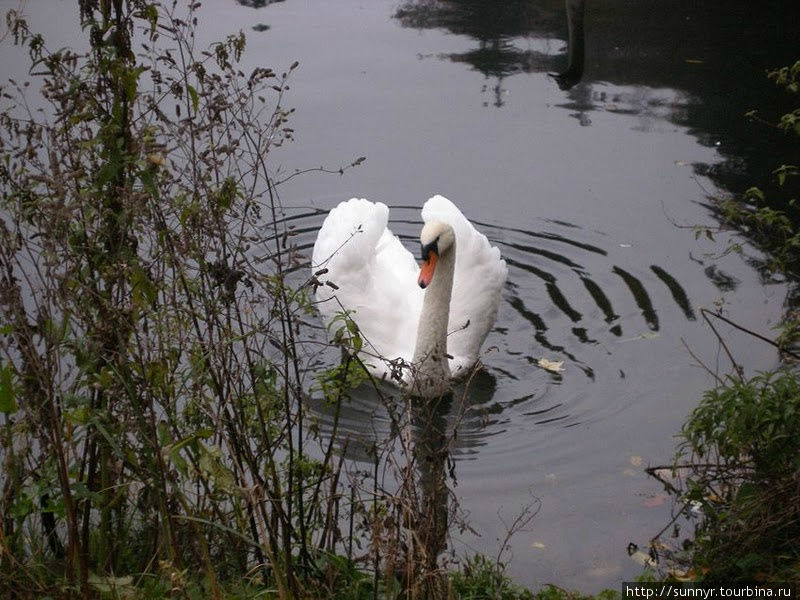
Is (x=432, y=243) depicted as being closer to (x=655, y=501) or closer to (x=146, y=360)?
(x=655, y=501)

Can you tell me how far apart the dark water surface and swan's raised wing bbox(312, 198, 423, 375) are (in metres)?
0.57

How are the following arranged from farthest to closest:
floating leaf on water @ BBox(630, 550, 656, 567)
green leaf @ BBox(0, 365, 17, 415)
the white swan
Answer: the white swan → floating leaf on water @ BBox(630, 550, 656, 567) → green leaf @ BBox(0, 365, 17, 415)

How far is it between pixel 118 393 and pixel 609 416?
146 inches

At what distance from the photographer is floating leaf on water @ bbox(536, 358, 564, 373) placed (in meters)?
7.21

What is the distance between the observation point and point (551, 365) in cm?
727

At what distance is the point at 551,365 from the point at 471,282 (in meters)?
0.77

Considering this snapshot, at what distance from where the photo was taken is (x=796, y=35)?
13031 mm

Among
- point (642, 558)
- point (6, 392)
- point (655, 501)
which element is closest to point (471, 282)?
point (655, 501)

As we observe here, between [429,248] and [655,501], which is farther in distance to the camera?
[429,248]

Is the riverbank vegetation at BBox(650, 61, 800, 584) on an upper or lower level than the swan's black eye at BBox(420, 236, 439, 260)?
lower

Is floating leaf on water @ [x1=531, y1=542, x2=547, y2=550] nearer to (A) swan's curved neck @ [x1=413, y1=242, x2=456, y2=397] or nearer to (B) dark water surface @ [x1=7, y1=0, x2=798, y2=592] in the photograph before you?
(B) dark water surface @ [x1=7, y1=0, x2=798, y2=592]

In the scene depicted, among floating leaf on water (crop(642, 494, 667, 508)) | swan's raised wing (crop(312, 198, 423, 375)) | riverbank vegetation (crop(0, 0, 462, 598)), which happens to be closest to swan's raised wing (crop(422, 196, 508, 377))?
swan's raised wing (crop(312, 198, 423, 375))

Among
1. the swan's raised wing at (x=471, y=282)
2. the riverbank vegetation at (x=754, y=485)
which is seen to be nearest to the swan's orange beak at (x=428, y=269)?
the swan's raised wing at (x=471, y=282)

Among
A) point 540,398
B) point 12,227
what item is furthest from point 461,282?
point 12,227
